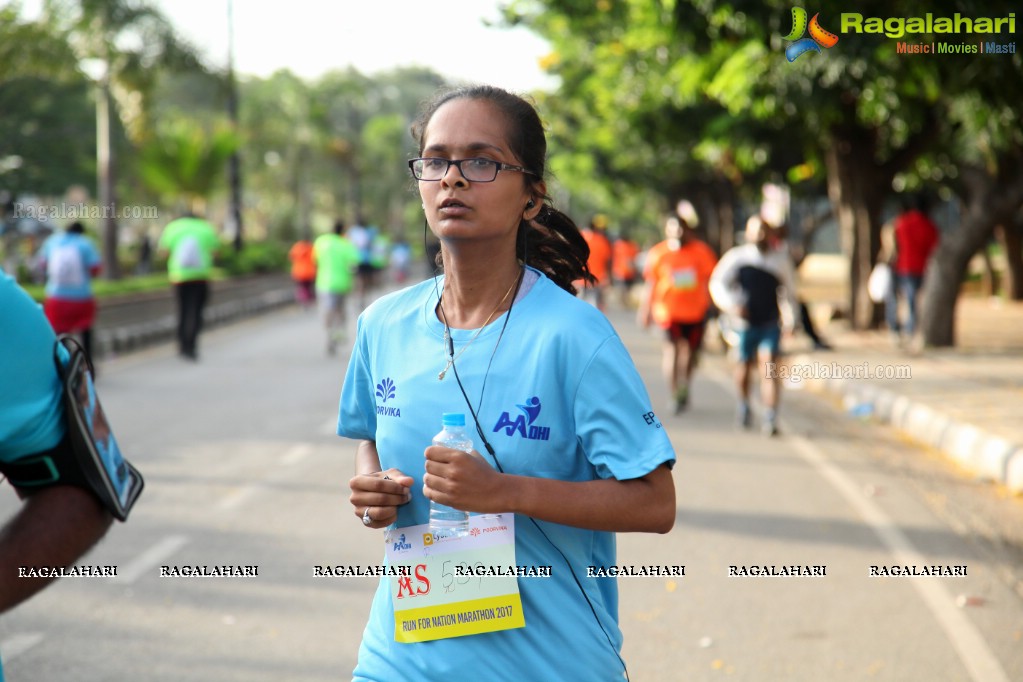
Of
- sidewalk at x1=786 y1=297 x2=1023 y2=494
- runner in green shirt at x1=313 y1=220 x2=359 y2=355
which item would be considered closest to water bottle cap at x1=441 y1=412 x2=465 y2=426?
sidewalk at x1=786 y1=297 x2=1023 y2=494

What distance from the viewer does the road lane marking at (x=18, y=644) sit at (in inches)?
205

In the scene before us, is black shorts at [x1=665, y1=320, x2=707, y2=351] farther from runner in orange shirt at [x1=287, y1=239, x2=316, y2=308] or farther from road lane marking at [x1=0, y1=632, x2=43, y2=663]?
runner in orange shirt at [x1=287, y1=239, x2=316, y2=308]

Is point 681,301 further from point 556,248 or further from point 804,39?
point 556,248

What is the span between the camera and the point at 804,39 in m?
11.1

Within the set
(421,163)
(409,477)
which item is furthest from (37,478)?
(421,163)

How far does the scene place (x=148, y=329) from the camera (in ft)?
63.6

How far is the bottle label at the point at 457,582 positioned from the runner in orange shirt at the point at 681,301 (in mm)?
10139

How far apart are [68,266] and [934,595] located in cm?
982

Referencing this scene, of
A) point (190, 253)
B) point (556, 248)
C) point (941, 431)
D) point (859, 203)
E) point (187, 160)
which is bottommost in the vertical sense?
point (941, 431)

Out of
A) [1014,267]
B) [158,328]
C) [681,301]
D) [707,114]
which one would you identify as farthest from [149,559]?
[1014,267]

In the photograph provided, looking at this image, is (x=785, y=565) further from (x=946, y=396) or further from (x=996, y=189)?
(x=996, y=189)

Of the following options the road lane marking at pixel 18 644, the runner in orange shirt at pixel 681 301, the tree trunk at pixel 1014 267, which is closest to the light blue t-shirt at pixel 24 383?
the road lane marking at pixel 18 644

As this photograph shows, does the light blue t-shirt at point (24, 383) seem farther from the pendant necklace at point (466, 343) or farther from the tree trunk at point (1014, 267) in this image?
the tree trunk at point (1014, 267)

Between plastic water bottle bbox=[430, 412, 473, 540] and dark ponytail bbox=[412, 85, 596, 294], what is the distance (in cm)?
47
